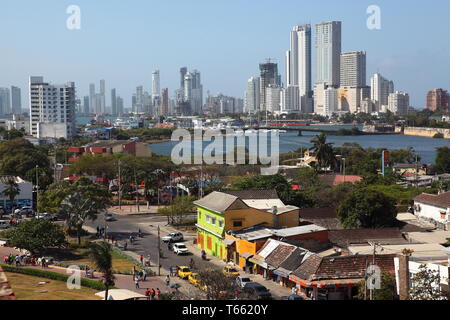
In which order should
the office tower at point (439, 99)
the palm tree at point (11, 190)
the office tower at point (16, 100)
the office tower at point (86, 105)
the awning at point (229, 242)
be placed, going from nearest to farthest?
the awning at point (229, 242) → the palm tree at point (11, 190) → the office tower at point (439, 99) → the office tower at point (16, 100) → the office tower at point (86, 105)

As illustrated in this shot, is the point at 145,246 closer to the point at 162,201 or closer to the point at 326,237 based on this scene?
the point at 326,237

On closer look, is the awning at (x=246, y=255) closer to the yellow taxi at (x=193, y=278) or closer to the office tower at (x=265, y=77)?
the yellow taxi at (x=193, y=278)

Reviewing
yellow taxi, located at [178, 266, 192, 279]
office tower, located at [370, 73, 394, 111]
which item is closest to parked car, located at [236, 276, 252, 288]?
yellow taxi, located at [178, 266, 192, 279]

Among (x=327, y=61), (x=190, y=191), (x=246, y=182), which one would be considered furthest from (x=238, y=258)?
(x=327, y=61)

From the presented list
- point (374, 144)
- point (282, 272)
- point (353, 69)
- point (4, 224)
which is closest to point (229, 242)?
point (282, 272)

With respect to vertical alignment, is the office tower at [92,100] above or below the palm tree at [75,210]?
above

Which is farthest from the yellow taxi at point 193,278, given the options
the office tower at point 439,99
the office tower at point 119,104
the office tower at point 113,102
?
the office tower at point 119,104
